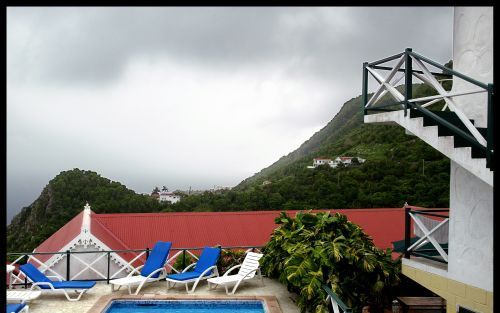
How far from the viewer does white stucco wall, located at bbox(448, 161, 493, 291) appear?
4570mm

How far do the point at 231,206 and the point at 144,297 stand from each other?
27.5 m

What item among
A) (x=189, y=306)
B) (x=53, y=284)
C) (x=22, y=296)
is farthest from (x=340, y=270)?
(x=22, y=296)

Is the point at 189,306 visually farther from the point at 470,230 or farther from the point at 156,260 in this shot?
the point at 470,230

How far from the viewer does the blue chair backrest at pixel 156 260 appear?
8.56 metres

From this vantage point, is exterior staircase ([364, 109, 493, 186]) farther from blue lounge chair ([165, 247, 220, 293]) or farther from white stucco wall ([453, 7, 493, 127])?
blue lounge chair ([165, 247, 220, 293])

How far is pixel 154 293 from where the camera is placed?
8.09 metres

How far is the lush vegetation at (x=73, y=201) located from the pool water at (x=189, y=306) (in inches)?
1094

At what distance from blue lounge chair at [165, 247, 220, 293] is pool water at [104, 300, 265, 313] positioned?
0.58 m

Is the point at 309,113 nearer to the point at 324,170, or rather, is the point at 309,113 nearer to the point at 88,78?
the point at 324,170

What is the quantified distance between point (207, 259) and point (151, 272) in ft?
3.69

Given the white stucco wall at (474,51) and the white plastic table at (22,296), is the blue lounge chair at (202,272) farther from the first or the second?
the white stucco wall at (474,51)

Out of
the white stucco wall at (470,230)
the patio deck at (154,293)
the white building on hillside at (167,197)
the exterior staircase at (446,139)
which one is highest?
the exterior staircase at (446,139)

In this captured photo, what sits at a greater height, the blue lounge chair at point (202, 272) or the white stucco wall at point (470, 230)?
the white stucco wall at point (470, 230)

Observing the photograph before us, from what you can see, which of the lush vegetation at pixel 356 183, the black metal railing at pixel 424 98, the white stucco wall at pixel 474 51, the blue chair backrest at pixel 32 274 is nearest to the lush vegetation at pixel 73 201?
the lush vegetation at pixel 356 183
